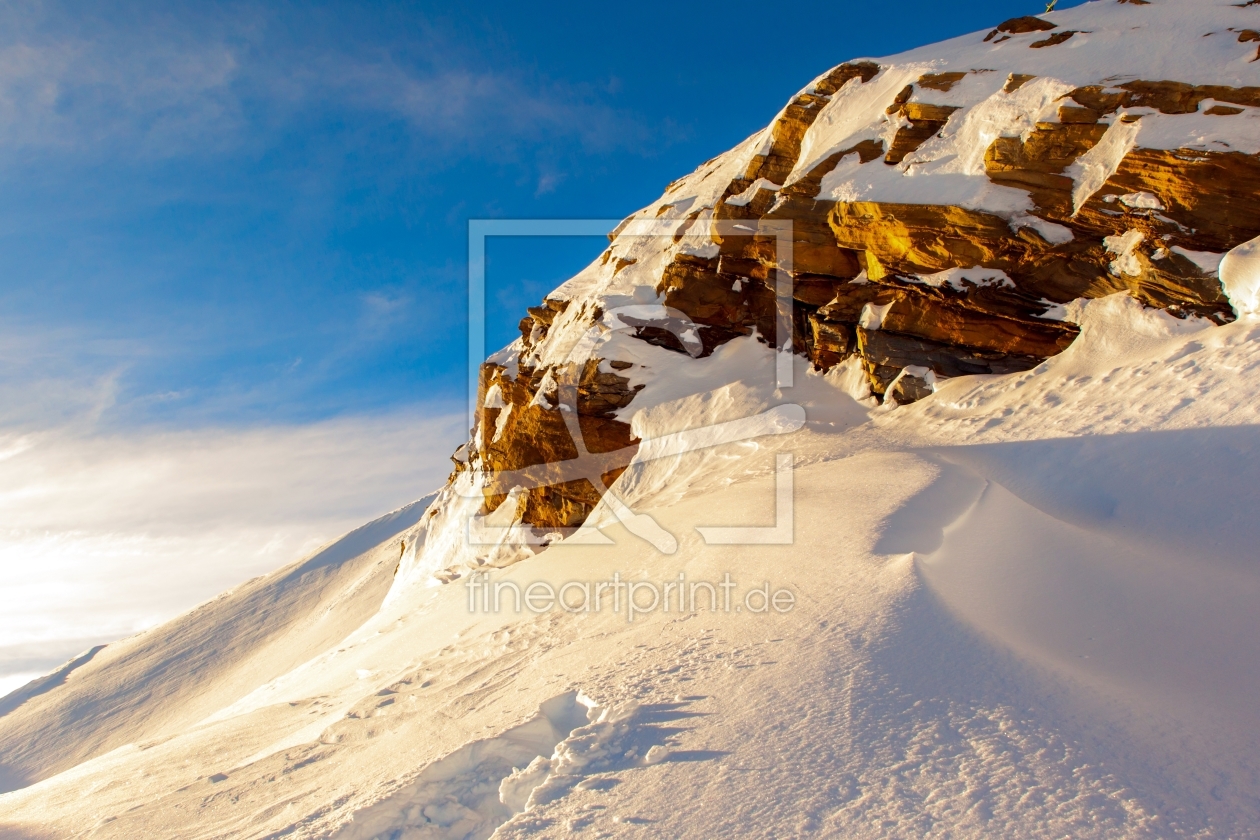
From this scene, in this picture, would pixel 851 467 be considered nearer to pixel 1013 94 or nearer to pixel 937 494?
pixel 937 494

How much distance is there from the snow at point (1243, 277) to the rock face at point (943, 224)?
218 millimetres

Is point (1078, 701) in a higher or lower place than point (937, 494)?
lower

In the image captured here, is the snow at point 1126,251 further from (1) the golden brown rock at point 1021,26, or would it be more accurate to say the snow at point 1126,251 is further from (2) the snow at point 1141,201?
(1) the golden brown rock at point 1021,26

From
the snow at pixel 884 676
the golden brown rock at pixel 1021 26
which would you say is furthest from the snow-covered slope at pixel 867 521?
the golden brown rock at pixel 1021 26

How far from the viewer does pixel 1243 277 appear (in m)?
11.2

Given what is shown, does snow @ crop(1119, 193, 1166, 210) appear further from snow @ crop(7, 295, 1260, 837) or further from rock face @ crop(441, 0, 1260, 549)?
snow @ crop(7, 295, 1260, 837)

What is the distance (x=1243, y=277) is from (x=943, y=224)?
4.92 meters

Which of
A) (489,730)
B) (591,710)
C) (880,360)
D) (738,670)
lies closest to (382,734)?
(489,730)

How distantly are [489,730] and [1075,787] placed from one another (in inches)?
173

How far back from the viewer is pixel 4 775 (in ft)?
99.2

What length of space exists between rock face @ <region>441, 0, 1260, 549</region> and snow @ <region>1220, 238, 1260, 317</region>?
0.72 feet

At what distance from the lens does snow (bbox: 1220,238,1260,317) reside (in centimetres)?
1101

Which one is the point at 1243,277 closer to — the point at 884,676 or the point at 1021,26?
the point at 1021,26

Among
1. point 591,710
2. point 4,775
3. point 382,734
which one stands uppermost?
point 591,710
